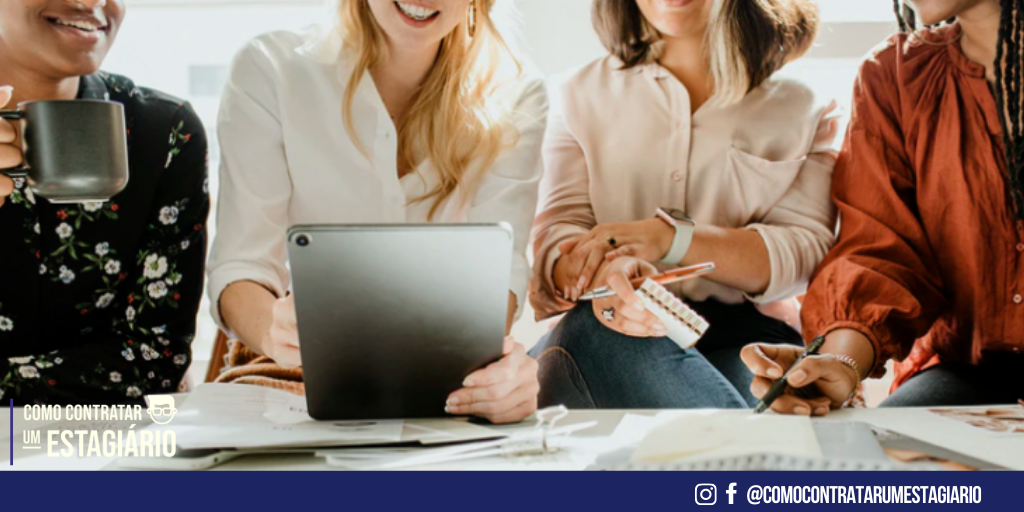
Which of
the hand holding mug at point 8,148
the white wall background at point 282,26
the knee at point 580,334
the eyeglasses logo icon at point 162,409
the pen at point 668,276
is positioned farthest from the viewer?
the white wall background at point 282,26

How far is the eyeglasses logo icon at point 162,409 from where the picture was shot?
2.95ft

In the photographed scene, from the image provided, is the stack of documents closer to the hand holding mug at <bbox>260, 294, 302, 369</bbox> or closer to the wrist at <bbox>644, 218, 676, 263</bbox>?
the hand holding mug at <bbox>260, 294, 302, 369</bbox>

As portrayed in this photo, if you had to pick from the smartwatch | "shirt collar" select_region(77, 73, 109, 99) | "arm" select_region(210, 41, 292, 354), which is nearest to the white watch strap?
the smartwatch

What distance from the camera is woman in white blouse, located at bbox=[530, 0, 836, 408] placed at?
151cm

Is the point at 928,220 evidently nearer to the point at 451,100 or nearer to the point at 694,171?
the point at 694,171

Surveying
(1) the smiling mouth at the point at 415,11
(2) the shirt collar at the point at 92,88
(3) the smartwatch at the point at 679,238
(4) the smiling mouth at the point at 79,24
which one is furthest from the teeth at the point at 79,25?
(3) the smartwatch at the point at 679,238

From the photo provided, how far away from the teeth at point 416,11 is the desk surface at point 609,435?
0.71 meters

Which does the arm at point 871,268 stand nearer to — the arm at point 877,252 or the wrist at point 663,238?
the arm at point 877,252

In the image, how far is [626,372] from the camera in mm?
1342

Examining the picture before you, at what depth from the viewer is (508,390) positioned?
0.96 m

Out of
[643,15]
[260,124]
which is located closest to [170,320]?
[260,124]
